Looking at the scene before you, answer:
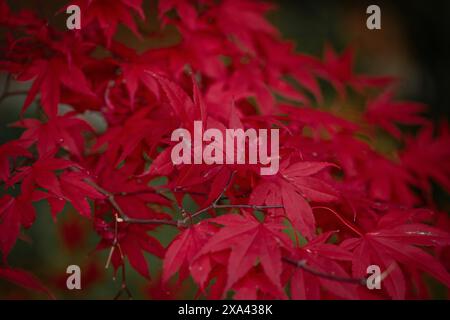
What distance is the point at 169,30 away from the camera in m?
2.13

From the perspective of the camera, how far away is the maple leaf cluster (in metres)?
0.63

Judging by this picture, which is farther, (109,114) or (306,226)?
(109,114)

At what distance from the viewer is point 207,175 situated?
26.6 inches

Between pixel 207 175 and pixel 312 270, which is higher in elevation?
pixel 207 175

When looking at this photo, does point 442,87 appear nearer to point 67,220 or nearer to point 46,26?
point 67,220

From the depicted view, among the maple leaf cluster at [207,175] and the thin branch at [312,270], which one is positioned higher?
the maple leaf cluster at [207,175]

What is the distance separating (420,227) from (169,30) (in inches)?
66.9

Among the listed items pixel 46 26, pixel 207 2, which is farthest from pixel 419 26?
pixel 46 26

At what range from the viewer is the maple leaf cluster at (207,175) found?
63cm

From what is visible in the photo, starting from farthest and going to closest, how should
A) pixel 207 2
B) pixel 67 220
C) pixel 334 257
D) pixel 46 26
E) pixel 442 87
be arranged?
pixel 442 87 < pixel 67 220 < pixel 207 2 < pixel 46 26 < pixel 334 257

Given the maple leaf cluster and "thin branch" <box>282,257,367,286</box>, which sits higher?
the maple leaf cluster
